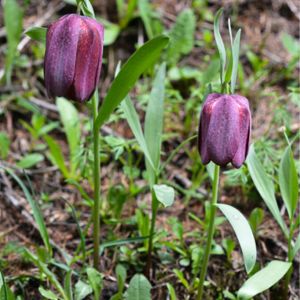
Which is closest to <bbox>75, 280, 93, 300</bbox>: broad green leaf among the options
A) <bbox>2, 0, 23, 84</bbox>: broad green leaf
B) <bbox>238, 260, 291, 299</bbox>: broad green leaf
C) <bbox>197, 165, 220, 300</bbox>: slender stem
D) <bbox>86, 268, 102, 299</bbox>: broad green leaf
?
<bbox>86, 268, 102, 299</bbox>: broad green leaf

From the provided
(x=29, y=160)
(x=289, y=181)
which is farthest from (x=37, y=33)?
(x=289, y=181)

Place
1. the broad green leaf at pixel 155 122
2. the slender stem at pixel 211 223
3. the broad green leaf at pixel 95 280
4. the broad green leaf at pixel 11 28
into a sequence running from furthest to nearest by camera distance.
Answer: the broad green leaf at pixel 11 28 → the broad green leaf at pixel 155 122 → the broad green leaf at pixel 95 280 → the slender stem at pixel 211 223

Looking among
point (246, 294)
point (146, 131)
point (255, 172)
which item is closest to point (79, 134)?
point (146, 131)

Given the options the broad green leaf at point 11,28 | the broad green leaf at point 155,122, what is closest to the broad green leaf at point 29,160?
the broad green leaf at point 11,28

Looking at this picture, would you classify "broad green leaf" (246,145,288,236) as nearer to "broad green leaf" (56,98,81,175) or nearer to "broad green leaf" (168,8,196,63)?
"broad green leaf" (56,98,81,175)

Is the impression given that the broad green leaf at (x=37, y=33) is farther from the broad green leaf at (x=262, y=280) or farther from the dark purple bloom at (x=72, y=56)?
the broad green leaf at (x=262, y=280)

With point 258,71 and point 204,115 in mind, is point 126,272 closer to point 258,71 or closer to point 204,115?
point 204,115
